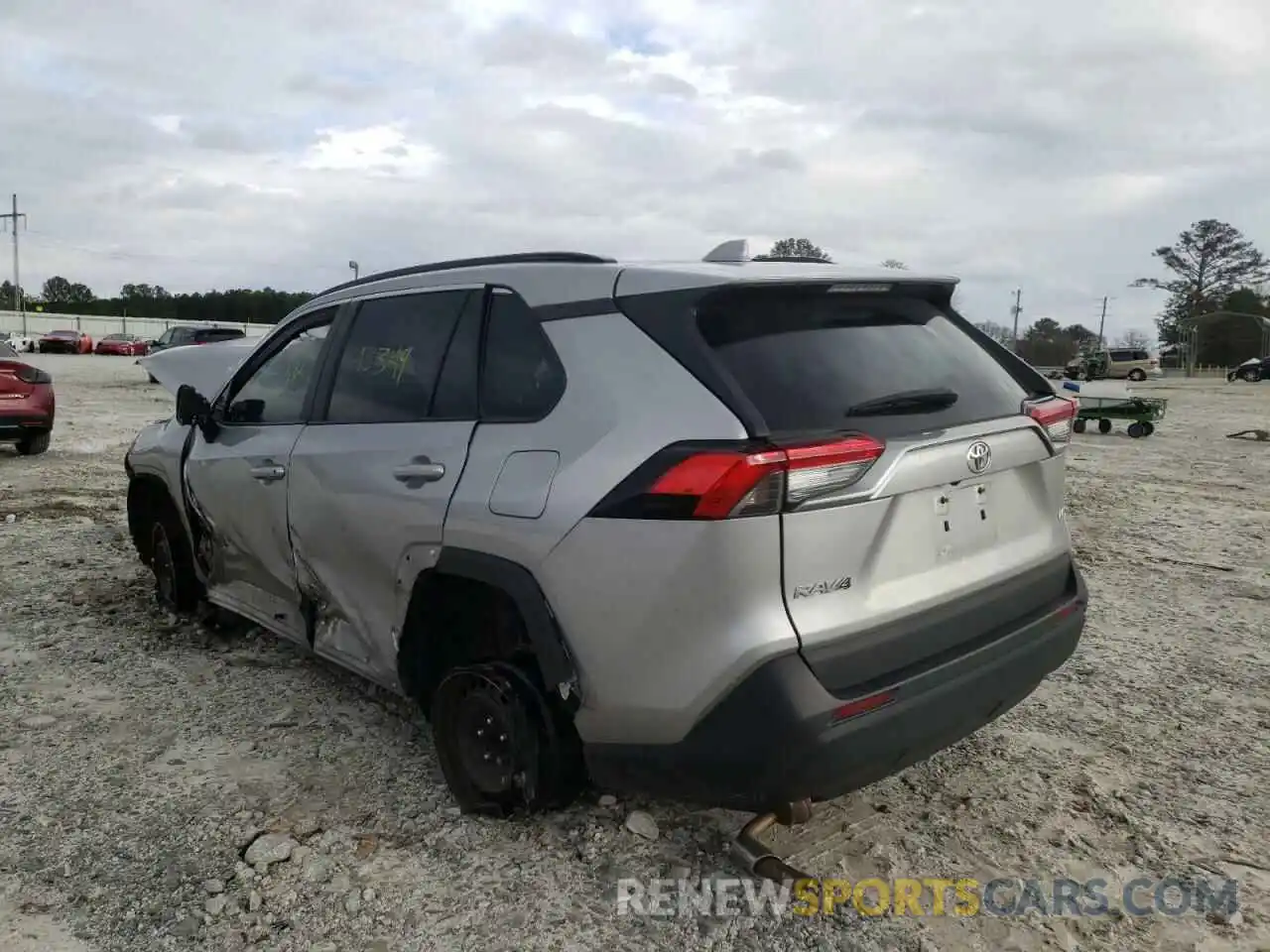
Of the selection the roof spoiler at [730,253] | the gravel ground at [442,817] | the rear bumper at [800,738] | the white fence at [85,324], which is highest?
the white fence at [85,324]

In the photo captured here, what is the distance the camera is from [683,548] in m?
2.26

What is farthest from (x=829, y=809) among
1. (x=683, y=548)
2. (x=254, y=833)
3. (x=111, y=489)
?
(x=111, y=489)

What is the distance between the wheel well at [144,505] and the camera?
15.9 ft

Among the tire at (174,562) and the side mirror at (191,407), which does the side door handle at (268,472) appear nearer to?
the side mirror at (191,407)

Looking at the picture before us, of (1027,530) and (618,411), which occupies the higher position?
(618,411)

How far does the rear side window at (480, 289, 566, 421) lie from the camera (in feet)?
8.80

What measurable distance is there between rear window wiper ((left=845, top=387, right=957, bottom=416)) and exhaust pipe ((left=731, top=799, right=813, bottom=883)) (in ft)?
3.52

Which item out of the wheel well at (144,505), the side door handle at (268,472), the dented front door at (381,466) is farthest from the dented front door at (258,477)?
the wheel well at (144,505)

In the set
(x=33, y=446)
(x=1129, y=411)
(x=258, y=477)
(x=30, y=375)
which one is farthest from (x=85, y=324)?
(x=258, y=477)

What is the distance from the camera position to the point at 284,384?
391 centimetres

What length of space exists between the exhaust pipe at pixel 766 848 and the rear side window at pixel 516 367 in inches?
51.4

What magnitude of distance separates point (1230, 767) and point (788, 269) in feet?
7.96

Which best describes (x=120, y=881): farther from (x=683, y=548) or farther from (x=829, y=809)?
(x=829, y=809)

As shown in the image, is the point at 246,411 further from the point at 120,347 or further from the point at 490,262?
the point at 120,347
